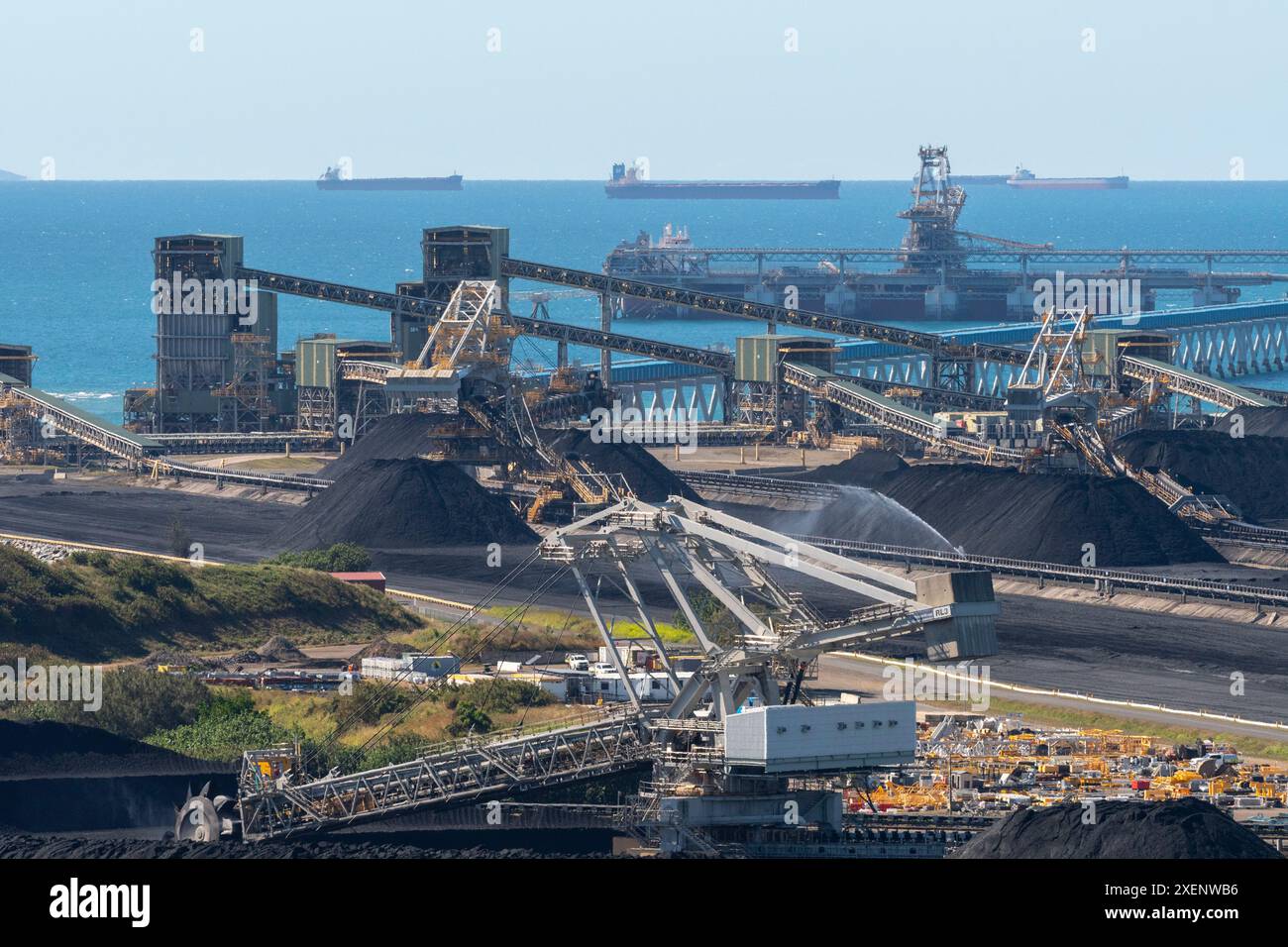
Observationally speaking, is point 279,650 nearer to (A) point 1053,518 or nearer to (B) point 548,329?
(A) point 1053,518

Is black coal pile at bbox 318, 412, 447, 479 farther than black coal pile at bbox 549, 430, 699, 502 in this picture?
Yes

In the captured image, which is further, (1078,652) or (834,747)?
(1078,652)

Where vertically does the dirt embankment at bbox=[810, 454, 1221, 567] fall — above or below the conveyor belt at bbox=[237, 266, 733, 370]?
below

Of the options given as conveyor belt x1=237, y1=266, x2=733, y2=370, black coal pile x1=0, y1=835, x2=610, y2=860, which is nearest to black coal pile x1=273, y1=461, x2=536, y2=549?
conveyor belt x1=237, y1=266, x2=733, y2=370

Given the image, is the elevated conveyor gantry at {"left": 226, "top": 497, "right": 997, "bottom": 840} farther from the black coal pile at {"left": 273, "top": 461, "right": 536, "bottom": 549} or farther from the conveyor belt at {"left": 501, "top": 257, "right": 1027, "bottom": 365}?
the conveyor belt at {"left": 501, "top": 257, "right": 1027, "bottom": 365}
